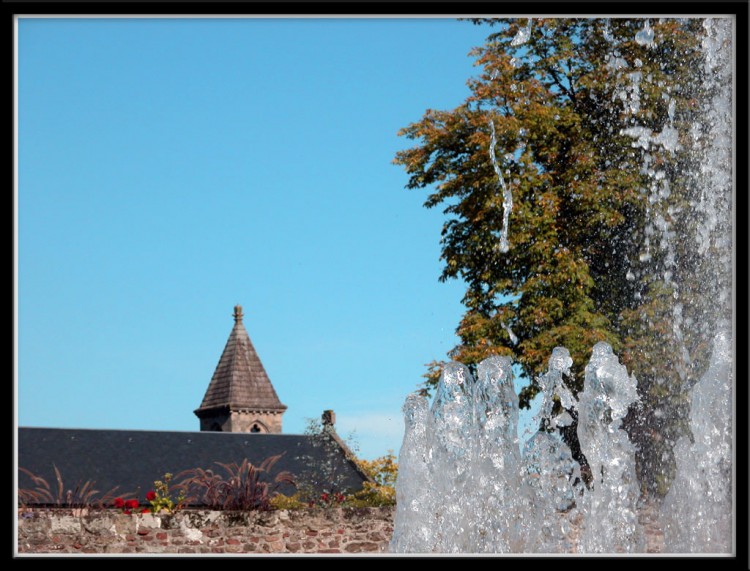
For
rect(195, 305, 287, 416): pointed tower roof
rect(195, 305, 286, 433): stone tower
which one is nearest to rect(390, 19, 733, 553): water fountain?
rect(195, 305, 286, 433): stone tower

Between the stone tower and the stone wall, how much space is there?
156 ft

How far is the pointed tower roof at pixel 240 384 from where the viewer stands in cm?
6088

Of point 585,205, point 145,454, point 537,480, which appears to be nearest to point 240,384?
point 145,454

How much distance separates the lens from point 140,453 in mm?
44125

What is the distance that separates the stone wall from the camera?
11875 mm

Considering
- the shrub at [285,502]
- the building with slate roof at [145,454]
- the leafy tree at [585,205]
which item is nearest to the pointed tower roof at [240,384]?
the building with slate roof at [145,454]

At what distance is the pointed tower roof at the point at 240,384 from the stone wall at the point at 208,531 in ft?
157

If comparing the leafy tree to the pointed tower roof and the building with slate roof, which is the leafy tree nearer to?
the building with slate roof

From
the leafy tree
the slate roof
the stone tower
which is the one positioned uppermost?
the leafy tree

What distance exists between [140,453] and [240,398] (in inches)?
652

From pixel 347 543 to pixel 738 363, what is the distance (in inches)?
292

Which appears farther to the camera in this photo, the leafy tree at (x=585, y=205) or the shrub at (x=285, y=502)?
the leafy tree at (x=585, y=205)

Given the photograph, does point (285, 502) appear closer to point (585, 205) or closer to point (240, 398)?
point (585, 205)

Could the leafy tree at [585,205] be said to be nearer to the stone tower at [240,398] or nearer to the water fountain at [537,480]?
the water fountain at [537,480]
